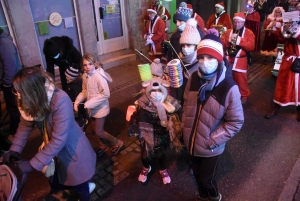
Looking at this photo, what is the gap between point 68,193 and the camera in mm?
3271

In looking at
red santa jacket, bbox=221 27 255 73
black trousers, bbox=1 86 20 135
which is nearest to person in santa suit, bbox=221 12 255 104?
red santa jacket, bbox=221 27 255 73

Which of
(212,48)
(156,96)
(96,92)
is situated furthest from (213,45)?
(96,92)

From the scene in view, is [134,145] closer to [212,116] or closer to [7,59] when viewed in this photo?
[212,116]

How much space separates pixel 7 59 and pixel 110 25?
479 cm

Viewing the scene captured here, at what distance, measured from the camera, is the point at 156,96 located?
2842 mm

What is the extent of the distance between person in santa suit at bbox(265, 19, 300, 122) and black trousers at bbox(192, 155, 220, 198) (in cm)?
275

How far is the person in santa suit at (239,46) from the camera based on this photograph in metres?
5.07

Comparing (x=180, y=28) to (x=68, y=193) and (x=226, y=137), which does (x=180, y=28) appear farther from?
(x=68, y=193)

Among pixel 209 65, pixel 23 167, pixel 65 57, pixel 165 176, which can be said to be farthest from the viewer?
pixel 65 57

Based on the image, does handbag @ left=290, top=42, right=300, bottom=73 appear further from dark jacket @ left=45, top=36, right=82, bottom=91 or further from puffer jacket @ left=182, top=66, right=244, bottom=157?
dark jacket @ left=45, top=36, right=82, bottom=91

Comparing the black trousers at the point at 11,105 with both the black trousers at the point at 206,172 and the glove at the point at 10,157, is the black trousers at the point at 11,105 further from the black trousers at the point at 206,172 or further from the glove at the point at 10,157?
the black trousers at the point at 206,172

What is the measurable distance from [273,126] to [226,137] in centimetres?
277


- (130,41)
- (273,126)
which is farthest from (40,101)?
(130,41)

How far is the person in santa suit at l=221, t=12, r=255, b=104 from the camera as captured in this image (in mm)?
5066
